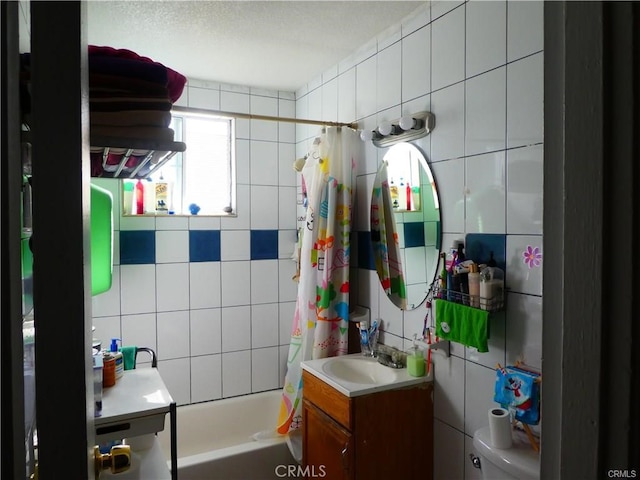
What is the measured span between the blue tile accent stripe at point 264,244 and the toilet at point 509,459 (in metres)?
1.98

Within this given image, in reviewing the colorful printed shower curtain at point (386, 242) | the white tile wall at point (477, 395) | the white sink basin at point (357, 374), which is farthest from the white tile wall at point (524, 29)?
the white sink basin at point (357, 374)

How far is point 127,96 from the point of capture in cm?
108

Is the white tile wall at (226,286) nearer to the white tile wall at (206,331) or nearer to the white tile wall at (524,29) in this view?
the white tile wall at (206,331)

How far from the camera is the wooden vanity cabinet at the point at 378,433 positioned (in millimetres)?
1840

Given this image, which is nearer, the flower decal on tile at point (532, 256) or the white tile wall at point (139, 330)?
the flower decal on tile at point (532, 256)

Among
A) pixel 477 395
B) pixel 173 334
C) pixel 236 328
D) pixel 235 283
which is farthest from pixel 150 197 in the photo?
pixel 477 395

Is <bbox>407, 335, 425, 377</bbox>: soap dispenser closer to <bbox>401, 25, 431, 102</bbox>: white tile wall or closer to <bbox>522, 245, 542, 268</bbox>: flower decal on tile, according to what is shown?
<bbox>522, 245, 542, 268</bbox>: flower decal on tile

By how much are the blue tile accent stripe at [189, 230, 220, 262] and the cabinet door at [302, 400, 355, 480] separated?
4.15 ft

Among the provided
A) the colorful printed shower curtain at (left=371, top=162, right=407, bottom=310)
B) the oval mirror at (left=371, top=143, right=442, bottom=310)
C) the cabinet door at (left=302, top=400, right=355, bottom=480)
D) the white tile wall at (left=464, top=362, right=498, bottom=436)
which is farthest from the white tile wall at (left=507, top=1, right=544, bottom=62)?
the cabinet door at (left=302, top=400, right=355, bottom=480)

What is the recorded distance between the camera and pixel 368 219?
2463 millimetres

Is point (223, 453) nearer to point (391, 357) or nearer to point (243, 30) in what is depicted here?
point (391, 357)

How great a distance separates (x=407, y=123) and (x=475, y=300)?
852 mm

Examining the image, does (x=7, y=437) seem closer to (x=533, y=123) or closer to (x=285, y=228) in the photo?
(x=533, y=123)

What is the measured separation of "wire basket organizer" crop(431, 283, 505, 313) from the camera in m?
1.56
